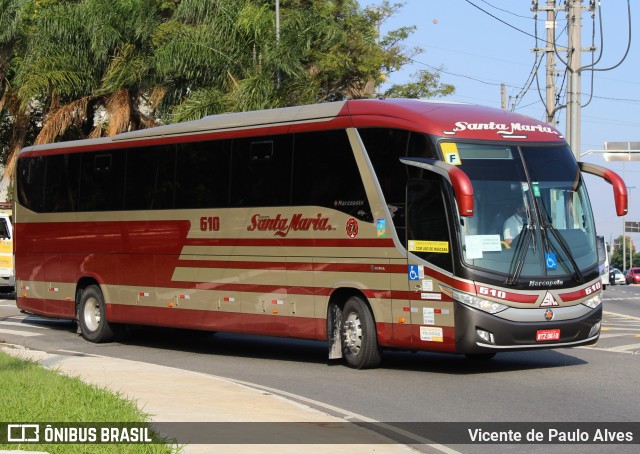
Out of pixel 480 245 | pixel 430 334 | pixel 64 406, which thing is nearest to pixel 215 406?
pixel 64 406

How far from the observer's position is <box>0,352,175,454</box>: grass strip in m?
8.62

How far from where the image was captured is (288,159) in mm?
17016

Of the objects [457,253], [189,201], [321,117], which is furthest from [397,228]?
[189,201]

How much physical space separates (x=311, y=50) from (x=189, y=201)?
686 inches

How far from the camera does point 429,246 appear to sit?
585 inches

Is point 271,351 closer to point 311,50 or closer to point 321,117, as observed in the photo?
point 321,117

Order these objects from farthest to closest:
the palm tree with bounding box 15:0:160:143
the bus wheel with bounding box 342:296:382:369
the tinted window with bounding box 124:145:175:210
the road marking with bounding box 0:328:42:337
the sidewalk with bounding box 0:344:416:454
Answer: the palm tree with bounding box 15:0:160:143, the road marking with bounding box 0:328:42:337, the tinted window with bounding box 124:145:175:210, the bus wheel with bounding box 342:296:382:369, the sidewalk with bounding box 0:344:416:454

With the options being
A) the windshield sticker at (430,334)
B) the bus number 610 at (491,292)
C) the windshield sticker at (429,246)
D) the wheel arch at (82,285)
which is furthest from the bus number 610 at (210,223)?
the bus number 610 at (491,292)

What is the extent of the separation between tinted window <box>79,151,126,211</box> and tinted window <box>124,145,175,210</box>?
10.7 inches

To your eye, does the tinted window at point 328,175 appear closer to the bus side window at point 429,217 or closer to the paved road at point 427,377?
the bus side window at point 429,217

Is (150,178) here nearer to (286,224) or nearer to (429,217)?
(286,224)

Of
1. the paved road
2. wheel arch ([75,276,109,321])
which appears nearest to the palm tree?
wheel arch ([75,276,109,321])

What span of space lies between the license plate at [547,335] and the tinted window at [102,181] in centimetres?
879

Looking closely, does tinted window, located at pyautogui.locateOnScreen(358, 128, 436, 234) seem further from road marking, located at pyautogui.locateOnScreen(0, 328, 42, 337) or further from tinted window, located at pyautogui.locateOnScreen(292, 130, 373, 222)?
road marking, located at pyautogui.locateOnScreen(0, 328, 42, 337)
